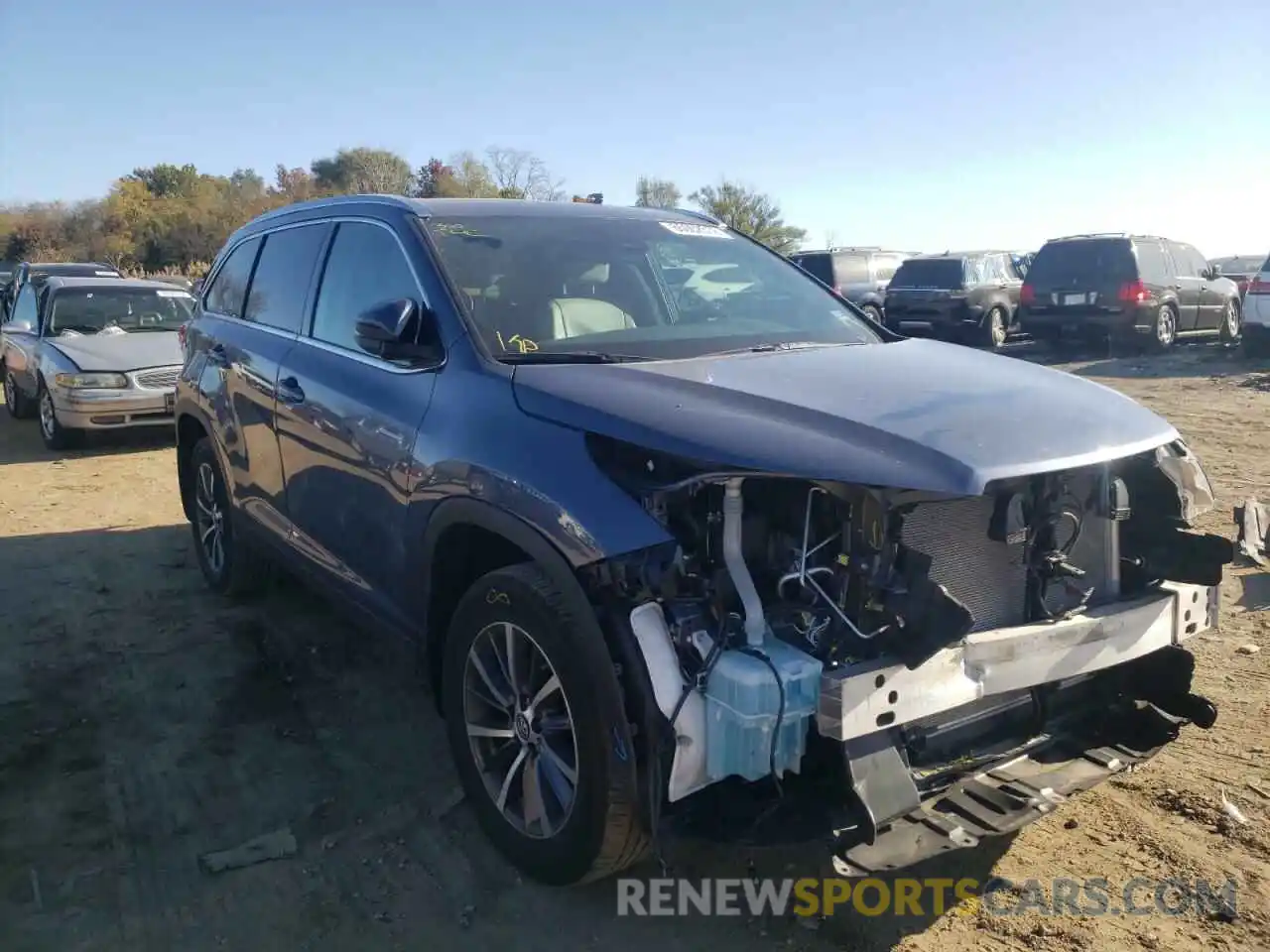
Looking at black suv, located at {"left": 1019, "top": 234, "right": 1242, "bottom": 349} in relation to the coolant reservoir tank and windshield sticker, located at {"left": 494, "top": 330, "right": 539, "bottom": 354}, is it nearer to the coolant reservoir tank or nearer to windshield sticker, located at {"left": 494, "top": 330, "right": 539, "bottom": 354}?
windshield sticker, located at {"left": 494, "top": 330, "right": 539, "bottom": 354}

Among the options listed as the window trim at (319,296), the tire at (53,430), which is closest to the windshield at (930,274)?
the tire at (53,430)

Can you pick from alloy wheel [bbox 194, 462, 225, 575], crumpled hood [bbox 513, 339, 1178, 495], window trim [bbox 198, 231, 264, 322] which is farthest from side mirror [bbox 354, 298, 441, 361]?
alloy wheel [bbox 194, 462, 225, 575]

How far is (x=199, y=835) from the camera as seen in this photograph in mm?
3377

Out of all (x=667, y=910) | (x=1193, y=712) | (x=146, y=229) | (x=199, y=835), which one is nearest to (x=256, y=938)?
(x=199, y=835)

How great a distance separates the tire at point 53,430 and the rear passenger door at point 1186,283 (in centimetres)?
1657

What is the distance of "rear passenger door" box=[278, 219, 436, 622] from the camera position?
3.50 metres

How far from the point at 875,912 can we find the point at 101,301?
11129 mm

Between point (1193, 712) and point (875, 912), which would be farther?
point (1193, 712)

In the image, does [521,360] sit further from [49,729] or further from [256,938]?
[49,729]

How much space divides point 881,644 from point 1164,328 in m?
16.7

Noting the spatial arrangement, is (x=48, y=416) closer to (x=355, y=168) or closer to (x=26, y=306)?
(x=26, y=306)

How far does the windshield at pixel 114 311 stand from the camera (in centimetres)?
1103

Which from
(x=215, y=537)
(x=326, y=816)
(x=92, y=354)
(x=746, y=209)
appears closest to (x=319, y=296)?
(x=215, y=537)

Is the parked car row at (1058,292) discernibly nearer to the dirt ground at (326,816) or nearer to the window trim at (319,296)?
the dirt ground at (326,816)
